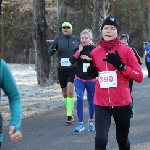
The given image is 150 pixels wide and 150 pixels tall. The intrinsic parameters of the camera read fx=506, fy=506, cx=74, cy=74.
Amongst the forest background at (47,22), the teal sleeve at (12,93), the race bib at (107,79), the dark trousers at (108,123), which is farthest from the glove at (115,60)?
the forest background at (47,22)

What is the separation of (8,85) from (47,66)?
54.1 ft

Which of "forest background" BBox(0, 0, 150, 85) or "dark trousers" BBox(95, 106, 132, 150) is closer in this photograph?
"dark trousers" BBox(95, 106, 132, 150)

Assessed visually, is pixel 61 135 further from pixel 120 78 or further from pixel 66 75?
pixel 120 78

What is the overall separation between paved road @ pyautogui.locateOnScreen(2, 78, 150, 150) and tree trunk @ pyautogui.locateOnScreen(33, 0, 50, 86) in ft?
26.3

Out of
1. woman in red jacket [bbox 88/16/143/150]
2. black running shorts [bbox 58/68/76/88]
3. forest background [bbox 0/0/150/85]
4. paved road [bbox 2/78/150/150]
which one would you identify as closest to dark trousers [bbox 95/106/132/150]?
woman in red jacket [bbox 88/16/143/150]

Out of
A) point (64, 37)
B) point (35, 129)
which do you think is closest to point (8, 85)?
point (35, 129)

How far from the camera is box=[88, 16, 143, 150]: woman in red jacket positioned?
588 centimetres

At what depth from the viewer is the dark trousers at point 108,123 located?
19.1 ft

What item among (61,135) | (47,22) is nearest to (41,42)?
(47,22)

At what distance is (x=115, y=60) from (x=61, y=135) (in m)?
3.65

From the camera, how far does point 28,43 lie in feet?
200

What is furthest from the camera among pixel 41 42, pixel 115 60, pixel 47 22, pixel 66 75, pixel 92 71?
pixel 47 22

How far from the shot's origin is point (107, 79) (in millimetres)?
5855

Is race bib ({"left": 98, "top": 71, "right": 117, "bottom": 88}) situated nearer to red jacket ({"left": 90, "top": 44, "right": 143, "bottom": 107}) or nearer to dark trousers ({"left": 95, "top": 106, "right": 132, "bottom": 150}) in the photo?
red jacket ({"left": 90, "top": 44, "right": 143, "bottom": 107})
